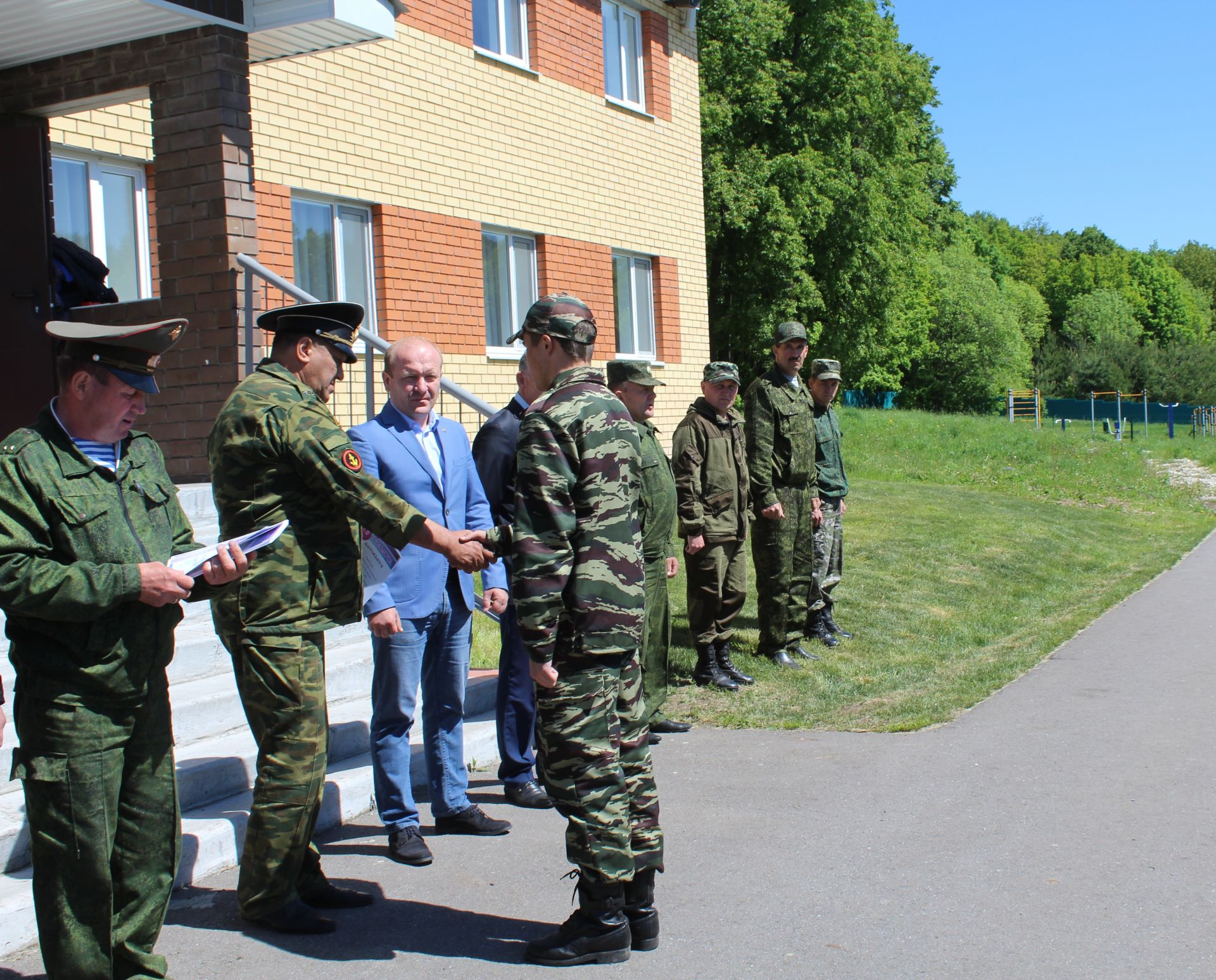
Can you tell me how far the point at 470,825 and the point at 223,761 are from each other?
1.11 metres

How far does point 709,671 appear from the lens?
767 cm

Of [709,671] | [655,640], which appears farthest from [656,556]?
[709,671]

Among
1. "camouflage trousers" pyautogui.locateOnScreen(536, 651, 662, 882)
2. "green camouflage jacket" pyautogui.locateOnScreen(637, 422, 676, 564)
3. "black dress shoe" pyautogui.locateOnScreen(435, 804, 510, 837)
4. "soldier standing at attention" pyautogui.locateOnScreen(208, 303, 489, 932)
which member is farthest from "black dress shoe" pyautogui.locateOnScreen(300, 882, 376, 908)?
"green camouflage jacket" pyautogui.locateOnScreen(637, 422, 676, 564)

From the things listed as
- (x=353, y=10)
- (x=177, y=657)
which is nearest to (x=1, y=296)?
(x=353, y=10)

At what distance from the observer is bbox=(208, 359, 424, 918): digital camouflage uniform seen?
3.90 m

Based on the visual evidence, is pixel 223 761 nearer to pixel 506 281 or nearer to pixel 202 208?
pixel 202 208

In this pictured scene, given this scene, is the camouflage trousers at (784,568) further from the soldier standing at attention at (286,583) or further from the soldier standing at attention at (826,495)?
the soldier standing at attention at (286,583)

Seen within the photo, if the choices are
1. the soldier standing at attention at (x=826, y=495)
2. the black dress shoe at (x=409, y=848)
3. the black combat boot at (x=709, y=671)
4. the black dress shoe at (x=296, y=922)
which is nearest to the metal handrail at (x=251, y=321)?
the black combat boot at (x=709, y=671)

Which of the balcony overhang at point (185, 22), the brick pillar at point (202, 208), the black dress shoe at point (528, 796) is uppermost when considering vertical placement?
the balcony overhang at point (185, 22)

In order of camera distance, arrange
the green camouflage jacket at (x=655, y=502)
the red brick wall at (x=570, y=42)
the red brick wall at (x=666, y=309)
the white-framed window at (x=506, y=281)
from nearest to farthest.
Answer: the green camouflage jacket at (x=655, y=502)
the white-framed window at (x=506, y=281)
the red brick wall at (x=570, y=42)
the red brick wall at (x=666, y=309)

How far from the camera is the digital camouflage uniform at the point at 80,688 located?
3.13 m

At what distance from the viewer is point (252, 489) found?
394 centimetres

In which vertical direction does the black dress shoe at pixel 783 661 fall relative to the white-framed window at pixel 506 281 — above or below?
below

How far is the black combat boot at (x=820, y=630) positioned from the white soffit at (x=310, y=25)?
5448 millimetres
